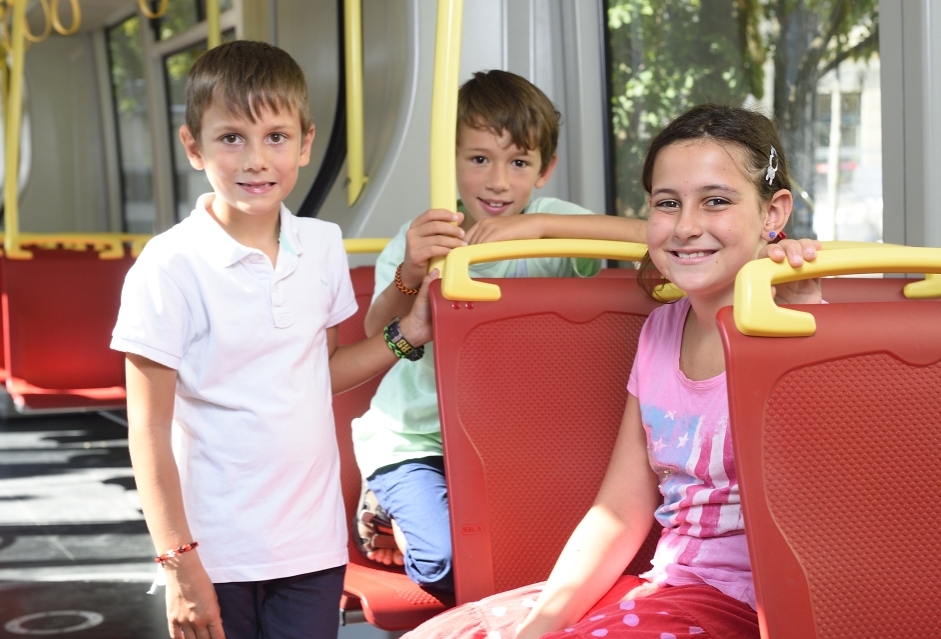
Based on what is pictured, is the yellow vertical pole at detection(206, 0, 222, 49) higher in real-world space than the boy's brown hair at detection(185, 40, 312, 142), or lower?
higher

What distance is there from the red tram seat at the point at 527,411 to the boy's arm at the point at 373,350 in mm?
61

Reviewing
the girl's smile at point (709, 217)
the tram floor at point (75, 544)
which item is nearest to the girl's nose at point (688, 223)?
the girl's smile at point (709, 217)

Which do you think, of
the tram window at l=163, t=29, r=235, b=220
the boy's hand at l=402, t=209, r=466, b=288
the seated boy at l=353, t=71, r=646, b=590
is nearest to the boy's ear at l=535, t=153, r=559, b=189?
the seated boy at l=353, t=71, r=646, b=590

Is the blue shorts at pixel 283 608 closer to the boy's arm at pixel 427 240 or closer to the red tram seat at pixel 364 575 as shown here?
the red tram seat at pixel 364 575

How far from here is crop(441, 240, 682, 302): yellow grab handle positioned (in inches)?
64.5

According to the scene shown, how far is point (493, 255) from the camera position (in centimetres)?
166

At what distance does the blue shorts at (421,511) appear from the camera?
1.84 meters

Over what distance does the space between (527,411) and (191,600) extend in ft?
2.06

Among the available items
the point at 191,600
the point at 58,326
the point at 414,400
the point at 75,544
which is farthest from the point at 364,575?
the point at 58,326

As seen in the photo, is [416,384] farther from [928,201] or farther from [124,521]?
[124,521]

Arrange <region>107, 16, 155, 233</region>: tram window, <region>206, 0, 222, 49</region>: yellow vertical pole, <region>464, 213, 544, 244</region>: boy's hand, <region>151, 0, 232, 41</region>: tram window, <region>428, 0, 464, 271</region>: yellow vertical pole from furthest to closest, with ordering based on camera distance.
→ <region>107, 16, 155, 233</region>: tram window < <region>151, 0, 232, 41</region>: tram window < <region>206, 0, 222, 49</region>: yellow vertical pole < <region>464, 213, 544, 244</region>: boy's hand < <region>428, 0, 464, 271</region>: yellow vertical pole

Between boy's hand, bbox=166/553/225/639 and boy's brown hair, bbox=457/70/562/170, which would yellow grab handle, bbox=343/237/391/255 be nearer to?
boy's brown hair, bbox=457/70/562/170

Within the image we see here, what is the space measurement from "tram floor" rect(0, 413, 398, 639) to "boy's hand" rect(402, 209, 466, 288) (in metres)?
1.17

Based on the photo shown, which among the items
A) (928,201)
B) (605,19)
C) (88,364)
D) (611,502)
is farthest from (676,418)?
(88,364)
